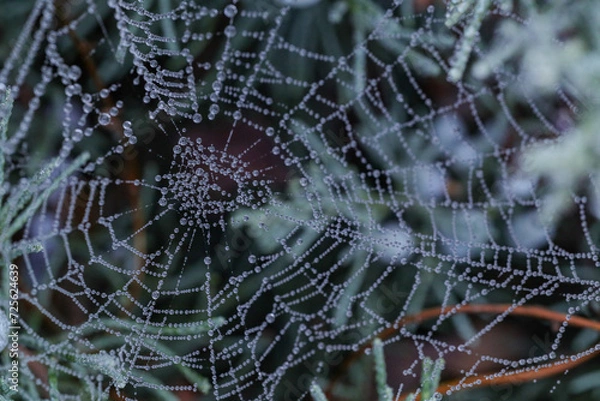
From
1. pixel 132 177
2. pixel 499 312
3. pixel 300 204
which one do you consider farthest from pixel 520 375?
pixel 132 177

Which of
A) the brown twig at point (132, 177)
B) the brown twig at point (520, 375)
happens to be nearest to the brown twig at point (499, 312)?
the brown twig at point (520, 375)

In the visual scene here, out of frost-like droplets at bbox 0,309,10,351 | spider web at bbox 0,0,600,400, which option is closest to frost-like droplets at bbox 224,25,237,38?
spider web at bbox 0,0,600,400

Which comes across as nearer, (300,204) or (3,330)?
(3,330)

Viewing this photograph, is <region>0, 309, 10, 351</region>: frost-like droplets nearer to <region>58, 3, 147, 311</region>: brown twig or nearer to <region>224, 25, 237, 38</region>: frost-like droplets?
<region>58, 3, 147, 311</region>: brown twig

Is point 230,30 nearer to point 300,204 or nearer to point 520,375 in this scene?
point 300,204

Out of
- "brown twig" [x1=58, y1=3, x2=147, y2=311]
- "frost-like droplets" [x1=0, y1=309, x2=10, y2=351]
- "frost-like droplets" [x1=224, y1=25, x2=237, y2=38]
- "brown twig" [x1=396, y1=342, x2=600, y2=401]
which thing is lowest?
"brown twig" [x1=396, y1=342, x2=600, y2=401]

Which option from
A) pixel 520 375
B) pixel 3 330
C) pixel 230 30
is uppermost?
pixel 230 30

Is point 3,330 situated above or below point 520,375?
above

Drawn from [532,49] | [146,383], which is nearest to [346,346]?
[146,383]

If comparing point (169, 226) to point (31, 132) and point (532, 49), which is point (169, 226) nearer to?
point (31, 132)
